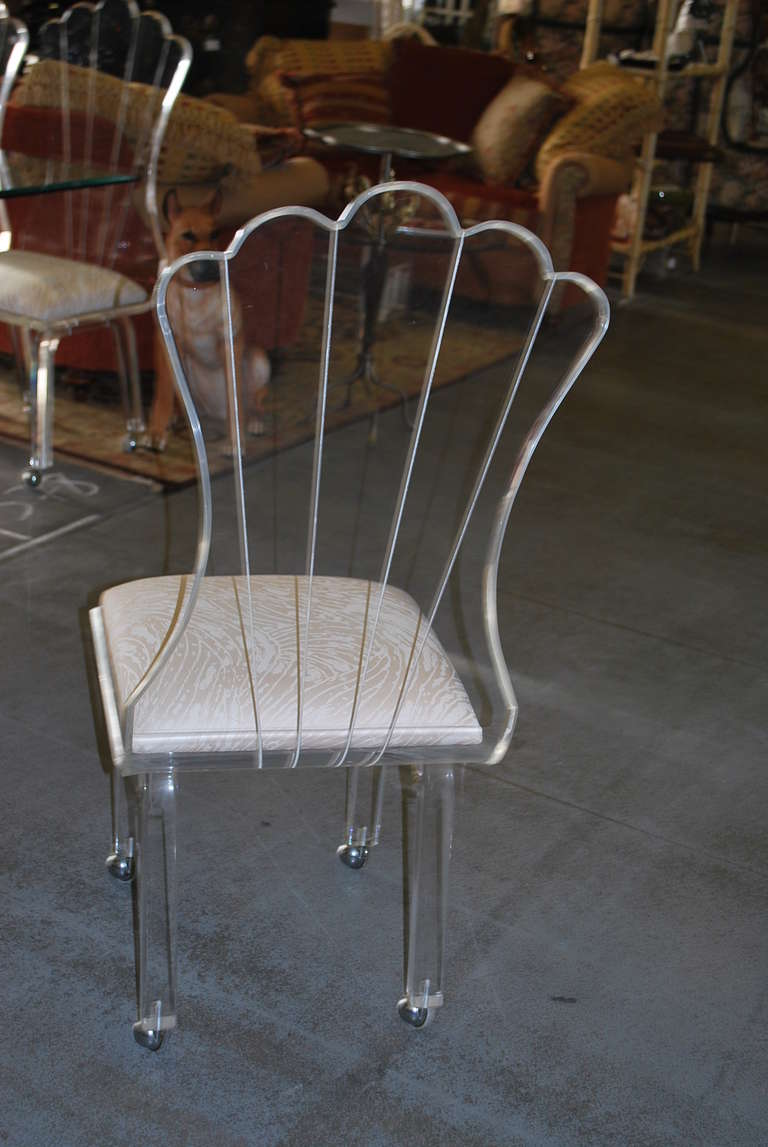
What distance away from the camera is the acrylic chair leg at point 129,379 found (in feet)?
10.6

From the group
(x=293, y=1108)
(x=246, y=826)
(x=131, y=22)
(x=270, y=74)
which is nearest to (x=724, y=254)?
(x=270, y=74)

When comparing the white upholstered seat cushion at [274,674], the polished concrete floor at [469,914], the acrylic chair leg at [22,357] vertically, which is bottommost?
the polished concrete floor at [469,914]

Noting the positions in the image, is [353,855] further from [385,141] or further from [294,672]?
[385,141]

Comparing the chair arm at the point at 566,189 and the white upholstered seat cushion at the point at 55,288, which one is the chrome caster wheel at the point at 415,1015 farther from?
the chair arm at the point at 566,189

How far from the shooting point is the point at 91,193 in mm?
3410

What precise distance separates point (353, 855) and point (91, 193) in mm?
2226

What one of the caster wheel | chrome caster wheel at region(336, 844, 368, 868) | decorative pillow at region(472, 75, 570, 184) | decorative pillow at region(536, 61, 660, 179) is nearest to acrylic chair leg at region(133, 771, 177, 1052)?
the caster wheel

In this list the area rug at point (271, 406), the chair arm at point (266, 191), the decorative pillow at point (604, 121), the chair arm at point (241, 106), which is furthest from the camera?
the chair arm at point (241, 106)

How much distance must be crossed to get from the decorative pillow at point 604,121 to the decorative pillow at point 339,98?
0.84 metres

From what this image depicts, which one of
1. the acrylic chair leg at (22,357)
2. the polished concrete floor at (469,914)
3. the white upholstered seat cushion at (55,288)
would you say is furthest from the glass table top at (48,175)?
the polished concrete floor at (469,914)

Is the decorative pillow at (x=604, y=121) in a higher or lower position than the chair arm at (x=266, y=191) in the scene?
higher

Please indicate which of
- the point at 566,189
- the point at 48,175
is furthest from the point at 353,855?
the point at 566,189

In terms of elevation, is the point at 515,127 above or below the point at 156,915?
above

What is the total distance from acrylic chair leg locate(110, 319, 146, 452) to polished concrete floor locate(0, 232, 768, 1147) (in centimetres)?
48
